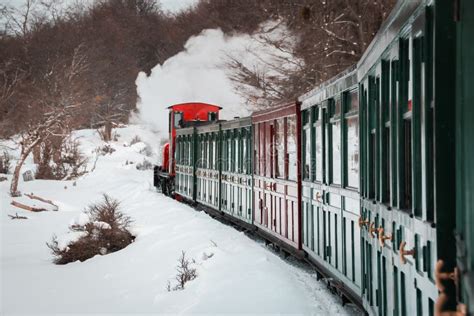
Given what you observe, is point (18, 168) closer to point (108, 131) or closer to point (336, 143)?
point (336, 143)

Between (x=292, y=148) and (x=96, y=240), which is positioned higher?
(x=292, y=148)

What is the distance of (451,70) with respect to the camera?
2061mm

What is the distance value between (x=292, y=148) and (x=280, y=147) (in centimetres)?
56

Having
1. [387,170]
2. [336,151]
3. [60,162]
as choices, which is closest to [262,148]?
[336,151]

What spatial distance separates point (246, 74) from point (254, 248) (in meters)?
11.6

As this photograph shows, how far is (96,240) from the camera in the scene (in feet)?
40.6

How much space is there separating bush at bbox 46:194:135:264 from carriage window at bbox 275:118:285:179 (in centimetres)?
494

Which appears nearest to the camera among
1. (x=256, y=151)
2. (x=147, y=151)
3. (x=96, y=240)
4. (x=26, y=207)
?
(x=256, y=151)

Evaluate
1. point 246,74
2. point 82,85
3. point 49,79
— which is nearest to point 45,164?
point 49,79

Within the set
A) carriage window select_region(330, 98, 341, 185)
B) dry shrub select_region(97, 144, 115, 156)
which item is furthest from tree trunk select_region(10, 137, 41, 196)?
carriage window select_region(330, 98, 341, 185)

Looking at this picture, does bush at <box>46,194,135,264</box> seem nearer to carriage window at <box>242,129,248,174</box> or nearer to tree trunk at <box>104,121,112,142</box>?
carriage window at <box>242,129,248,174</box>

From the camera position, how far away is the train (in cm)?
192

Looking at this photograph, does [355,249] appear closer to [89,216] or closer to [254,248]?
[254,248]

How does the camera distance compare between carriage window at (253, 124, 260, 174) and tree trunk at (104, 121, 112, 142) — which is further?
tree trunk at (104, 121, 112, 142)
